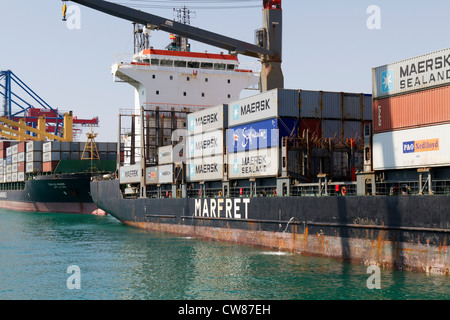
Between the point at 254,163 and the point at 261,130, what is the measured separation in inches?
73.1

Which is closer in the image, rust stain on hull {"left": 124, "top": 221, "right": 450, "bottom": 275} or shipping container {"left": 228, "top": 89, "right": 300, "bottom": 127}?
rust stain on hull {"left": 124, "top": 221, "right": 450, "bottom": 275}

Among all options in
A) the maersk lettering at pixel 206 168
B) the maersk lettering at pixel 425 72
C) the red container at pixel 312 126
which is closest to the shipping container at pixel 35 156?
the maersk lettering at pixel 206 168

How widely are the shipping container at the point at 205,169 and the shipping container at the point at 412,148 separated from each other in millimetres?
11498

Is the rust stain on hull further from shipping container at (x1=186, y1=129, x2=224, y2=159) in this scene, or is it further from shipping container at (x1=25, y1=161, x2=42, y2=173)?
shipping container at (x1=25, y1=161, x2=42, y2=173)

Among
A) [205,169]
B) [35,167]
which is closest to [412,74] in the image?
[205,169]

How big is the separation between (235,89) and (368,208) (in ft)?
95.0

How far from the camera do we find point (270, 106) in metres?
28.0

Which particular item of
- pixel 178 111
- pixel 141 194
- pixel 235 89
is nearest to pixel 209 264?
pixel 141 194

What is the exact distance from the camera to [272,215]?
89.5 feet

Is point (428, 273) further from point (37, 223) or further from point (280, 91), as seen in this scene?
point (37, 223)

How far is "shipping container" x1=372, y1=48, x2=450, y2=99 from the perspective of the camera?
19.9 m

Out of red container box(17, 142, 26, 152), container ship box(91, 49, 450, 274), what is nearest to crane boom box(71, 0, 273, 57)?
container ship box(91, 49, 450, 274)

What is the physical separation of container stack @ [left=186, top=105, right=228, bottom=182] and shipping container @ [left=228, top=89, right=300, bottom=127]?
2.15 metres

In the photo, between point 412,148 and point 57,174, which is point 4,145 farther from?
point 412,148
